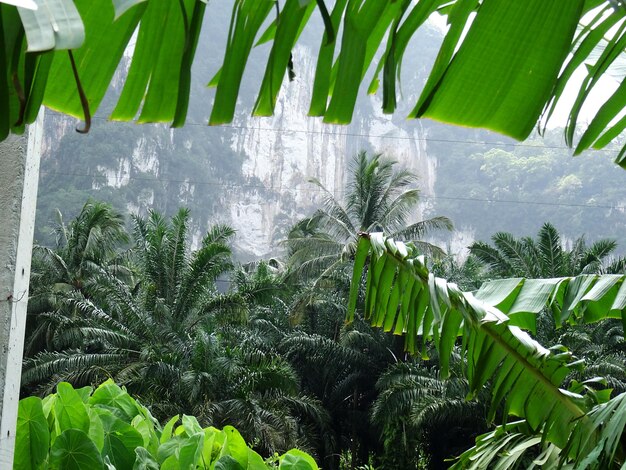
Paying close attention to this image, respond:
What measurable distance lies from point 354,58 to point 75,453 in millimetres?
1541

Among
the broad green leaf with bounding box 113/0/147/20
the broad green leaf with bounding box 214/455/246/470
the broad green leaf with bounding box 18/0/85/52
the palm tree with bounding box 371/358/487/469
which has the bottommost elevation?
the palm tree with bounding box 371/358/487/469

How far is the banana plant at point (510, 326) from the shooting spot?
224 centimetres

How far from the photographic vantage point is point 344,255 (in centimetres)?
2019

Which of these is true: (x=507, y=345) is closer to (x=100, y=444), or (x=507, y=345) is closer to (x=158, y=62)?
(x=100, y=444)

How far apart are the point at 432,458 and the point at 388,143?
202 ft

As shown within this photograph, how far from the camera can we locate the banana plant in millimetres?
2237

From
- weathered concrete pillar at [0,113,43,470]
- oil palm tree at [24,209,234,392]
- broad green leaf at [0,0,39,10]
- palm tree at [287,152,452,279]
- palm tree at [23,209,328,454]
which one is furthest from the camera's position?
palm tree at [287,152,452,279]

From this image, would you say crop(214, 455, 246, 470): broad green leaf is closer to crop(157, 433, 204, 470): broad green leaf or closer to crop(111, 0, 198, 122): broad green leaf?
crop(157, 433, 204, 470): broad green leaf

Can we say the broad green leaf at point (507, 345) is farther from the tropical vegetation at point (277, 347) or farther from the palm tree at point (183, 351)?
the palm tree at point (183, 351)

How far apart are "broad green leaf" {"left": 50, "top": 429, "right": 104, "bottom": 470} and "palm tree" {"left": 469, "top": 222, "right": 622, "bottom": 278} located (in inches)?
576

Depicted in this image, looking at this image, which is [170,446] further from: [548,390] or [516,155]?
[516,155]

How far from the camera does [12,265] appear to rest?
1.84 meters

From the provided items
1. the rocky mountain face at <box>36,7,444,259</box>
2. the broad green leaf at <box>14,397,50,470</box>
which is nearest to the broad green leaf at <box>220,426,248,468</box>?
the broad green leaf at <box>14,397,50,470</box>

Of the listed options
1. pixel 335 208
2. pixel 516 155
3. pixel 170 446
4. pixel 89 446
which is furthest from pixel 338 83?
pixel 516 155
